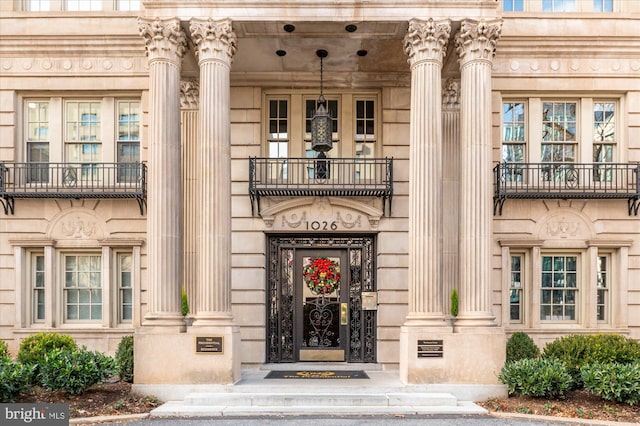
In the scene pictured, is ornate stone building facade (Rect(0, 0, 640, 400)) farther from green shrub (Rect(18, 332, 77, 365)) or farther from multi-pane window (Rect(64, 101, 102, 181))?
green shrub (Rect(18, 332, 77, 365))

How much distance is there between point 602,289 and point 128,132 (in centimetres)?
1322

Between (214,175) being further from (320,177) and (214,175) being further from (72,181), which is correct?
(72,181)

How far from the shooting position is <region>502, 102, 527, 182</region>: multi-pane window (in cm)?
1441

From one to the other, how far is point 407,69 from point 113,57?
304 inches

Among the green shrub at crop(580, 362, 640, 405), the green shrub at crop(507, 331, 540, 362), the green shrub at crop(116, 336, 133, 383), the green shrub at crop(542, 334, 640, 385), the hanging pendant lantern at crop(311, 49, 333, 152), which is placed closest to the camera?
the green shrub at crop(580, 362, 640, 405)

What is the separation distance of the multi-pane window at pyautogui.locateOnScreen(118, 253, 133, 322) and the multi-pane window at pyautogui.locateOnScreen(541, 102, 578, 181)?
11361mm

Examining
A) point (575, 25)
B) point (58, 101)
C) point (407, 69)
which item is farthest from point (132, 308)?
point (575, 25)

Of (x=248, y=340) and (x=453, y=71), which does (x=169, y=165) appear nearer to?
(x=248, y=340)

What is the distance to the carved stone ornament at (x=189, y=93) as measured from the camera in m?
14.0

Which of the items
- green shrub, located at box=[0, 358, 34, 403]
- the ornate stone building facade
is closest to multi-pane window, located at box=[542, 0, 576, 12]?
the ornate stone building facade

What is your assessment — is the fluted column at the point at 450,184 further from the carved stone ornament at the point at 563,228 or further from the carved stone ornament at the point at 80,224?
the carved stone ornament at the point at 80,224

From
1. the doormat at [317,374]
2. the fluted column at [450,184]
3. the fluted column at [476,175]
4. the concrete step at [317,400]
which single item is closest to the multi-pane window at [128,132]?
the doormat at [317,374]

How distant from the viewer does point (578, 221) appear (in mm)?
14125

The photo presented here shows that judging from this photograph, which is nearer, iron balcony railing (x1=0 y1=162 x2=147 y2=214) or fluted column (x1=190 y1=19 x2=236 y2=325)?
fluted column (x1=190 y1=19 x2=236 y2=325)
